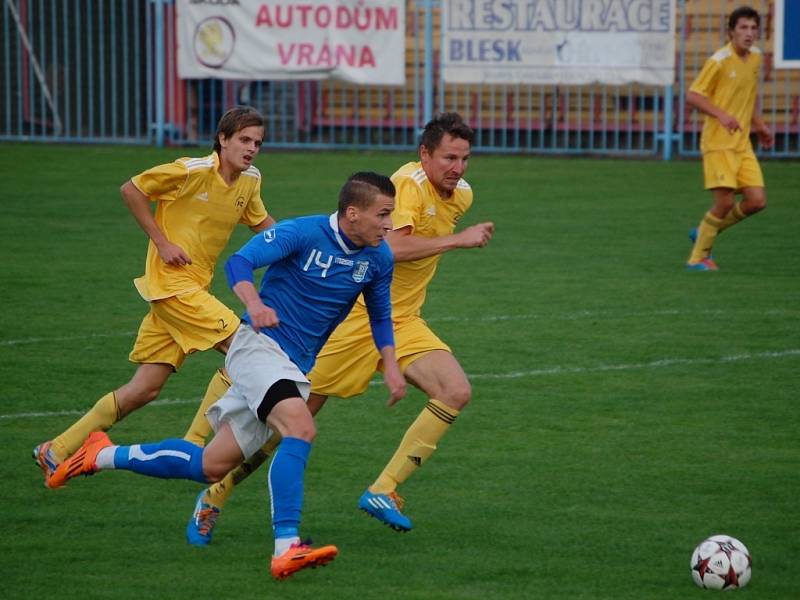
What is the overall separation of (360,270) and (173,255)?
134 cm

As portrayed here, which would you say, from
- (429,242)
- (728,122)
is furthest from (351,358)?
(728,122)

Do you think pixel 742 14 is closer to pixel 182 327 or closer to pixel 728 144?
pixel 728 144

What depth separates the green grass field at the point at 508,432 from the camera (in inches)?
228

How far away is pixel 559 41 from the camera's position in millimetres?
20484

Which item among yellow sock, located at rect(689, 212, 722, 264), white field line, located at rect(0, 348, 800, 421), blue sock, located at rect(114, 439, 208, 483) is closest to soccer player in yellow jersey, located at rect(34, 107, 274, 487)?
blue sock, located at rect(114, 439, 208, 483)

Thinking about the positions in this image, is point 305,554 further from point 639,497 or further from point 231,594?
point 639,497

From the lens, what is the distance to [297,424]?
571 centimetres

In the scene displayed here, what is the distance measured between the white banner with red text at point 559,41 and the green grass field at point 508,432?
16.4 ft

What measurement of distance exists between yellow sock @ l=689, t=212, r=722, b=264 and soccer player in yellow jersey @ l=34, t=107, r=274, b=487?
6.69 m

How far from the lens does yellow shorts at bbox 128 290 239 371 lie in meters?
6.99

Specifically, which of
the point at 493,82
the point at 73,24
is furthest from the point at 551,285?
the point at 73,24

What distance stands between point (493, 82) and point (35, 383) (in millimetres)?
12863

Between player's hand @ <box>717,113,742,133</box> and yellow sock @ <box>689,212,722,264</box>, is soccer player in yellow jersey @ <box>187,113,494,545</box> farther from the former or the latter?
player's hand @ <box>717,113,742,133</box>

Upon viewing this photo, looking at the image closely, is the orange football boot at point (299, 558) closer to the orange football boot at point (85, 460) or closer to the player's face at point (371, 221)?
the orange football boot at point (85, 460)
